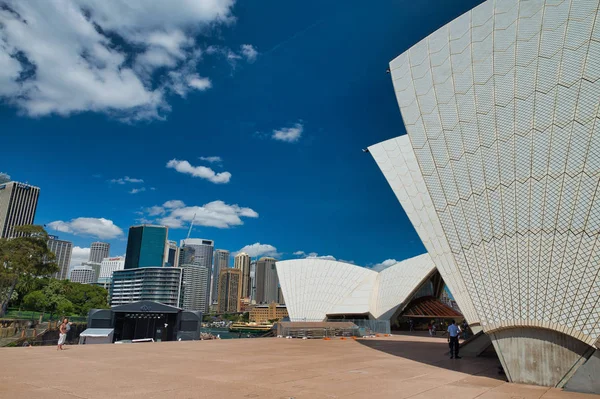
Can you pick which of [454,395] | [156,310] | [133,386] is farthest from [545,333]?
[156,310]

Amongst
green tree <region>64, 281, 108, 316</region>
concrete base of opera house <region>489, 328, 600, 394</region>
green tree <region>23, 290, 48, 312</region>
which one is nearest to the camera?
concrete base of opera house <region>489, 328, 600, 394</region>

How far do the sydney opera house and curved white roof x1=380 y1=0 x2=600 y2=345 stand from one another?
0.09ft

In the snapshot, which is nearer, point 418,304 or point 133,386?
point 133,386

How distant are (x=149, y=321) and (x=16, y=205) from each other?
616 ft

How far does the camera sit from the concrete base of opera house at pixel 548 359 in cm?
748

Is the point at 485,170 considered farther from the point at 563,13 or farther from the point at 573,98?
the point at 563,13

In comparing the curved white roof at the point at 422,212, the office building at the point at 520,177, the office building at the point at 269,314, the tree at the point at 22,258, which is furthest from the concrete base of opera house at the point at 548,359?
the office building at the point at 269,314

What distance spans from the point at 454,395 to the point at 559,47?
841 cm

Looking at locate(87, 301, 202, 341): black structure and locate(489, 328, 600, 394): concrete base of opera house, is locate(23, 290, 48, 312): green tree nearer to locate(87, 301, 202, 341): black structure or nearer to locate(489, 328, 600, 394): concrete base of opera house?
locate(87, 301, 202, 341): black structure

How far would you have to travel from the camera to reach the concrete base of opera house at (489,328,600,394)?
748 centimetres

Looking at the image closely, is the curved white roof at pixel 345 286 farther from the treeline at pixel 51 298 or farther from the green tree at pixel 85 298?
the green tree at pixel 85 298

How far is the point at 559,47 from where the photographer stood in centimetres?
926

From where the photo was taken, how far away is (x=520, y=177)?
9.45m

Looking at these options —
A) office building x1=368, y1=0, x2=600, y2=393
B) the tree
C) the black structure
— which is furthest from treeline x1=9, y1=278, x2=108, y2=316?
office building x1=368, y1=0, x2=600, y2=393
